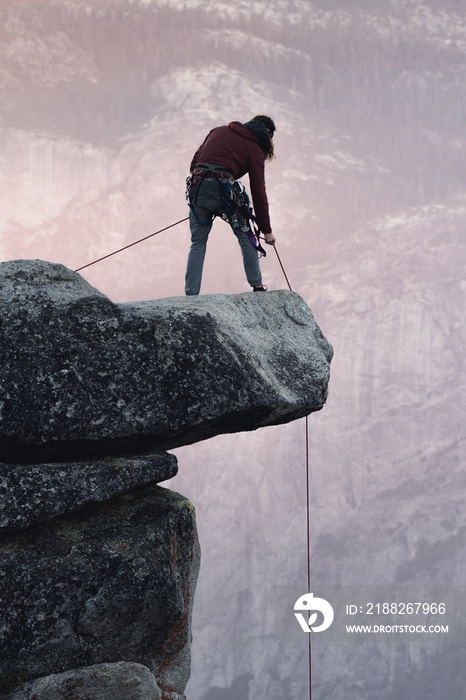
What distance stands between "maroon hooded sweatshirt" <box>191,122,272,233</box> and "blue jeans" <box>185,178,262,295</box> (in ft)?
1.53

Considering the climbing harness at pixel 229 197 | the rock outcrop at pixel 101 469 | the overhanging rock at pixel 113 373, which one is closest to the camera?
the rock outcrop at pixel 101 469

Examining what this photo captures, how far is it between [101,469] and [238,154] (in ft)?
19.6

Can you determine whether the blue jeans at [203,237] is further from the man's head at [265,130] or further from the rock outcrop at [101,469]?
the rock outcrop at [101,469]

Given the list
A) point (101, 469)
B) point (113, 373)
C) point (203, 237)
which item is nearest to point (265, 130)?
point (203, 237)

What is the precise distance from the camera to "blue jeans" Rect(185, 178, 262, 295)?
471 inches

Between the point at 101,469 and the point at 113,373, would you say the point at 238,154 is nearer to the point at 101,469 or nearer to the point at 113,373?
the point at 113,373

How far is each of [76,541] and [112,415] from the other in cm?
156

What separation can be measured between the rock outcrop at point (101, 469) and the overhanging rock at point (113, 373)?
18 mm

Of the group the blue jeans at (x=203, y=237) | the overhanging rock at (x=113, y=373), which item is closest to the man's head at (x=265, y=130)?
the blue jeans at (x=203, y=237)

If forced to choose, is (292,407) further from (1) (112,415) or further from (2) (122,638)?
(2) (122,638)

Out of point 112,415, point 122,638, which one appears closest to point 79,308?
point 112,415

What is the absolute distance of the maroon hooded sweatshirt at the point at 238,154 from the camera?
1177 centimetres

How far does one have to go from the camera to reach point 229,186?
11.7m

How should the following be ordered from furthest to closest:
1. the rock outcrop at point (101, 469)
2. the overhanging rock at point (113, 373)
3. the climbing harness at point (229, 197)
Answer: the climbing harness at point (229, 197), the overhanging rock at point (113, 373), the rock outcrop at point (101, 469)
